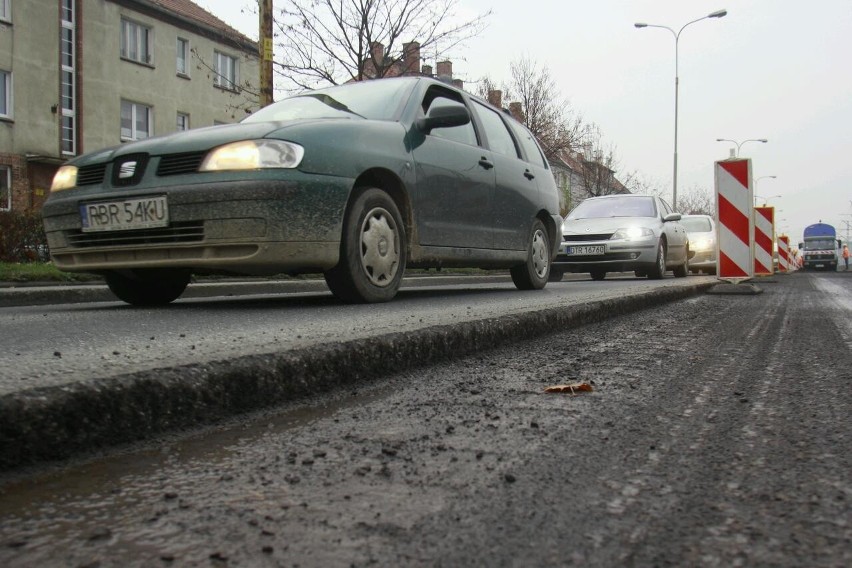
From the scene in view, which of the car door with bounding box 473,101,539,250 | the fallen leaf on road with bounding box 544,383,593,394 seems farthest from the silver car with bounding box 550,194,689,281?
the fallen leaf on road with bounding box 544,383,593,394

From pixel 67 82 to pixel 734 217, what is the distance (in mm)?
21267

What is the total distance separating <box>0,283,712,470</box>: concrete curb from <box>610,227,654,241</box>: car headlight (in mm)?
9500

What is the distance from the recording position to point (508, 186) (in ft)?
21.0

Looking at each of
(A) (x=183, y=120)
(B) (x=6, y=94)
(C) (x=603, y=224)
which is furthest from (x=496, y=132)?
(A) (x=183, y=120)

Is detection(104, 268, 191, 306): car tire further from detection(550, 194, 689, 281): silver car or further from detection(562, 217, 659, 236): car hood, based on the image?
detection(562, 217, 659, 236): car hood

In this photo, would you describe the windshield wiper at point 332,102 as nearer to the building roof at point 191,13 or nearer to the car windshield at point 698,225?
the car windshield at point 698,225

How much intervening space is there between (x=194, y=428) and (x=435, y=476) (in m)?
0.72

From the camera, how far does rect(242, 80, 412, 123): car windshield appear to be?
5086 millimetres

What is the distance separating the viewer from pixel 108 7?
2378 centimetres

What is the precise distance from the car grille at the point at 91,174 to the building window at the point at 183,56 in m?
24.2

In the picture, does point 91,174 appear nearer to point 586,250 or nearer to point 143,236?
point 143,236

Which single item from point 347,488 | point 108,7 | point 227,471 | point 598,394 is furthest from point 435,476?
point 108,7

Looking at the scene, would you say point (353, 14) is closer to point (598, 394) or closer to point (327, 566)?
point (598, 394)

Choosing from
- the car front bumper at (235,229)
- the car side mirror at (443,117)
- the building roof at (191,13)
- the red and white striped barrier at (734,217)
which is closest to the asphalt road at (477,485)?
the car front bumper at (235,229)
